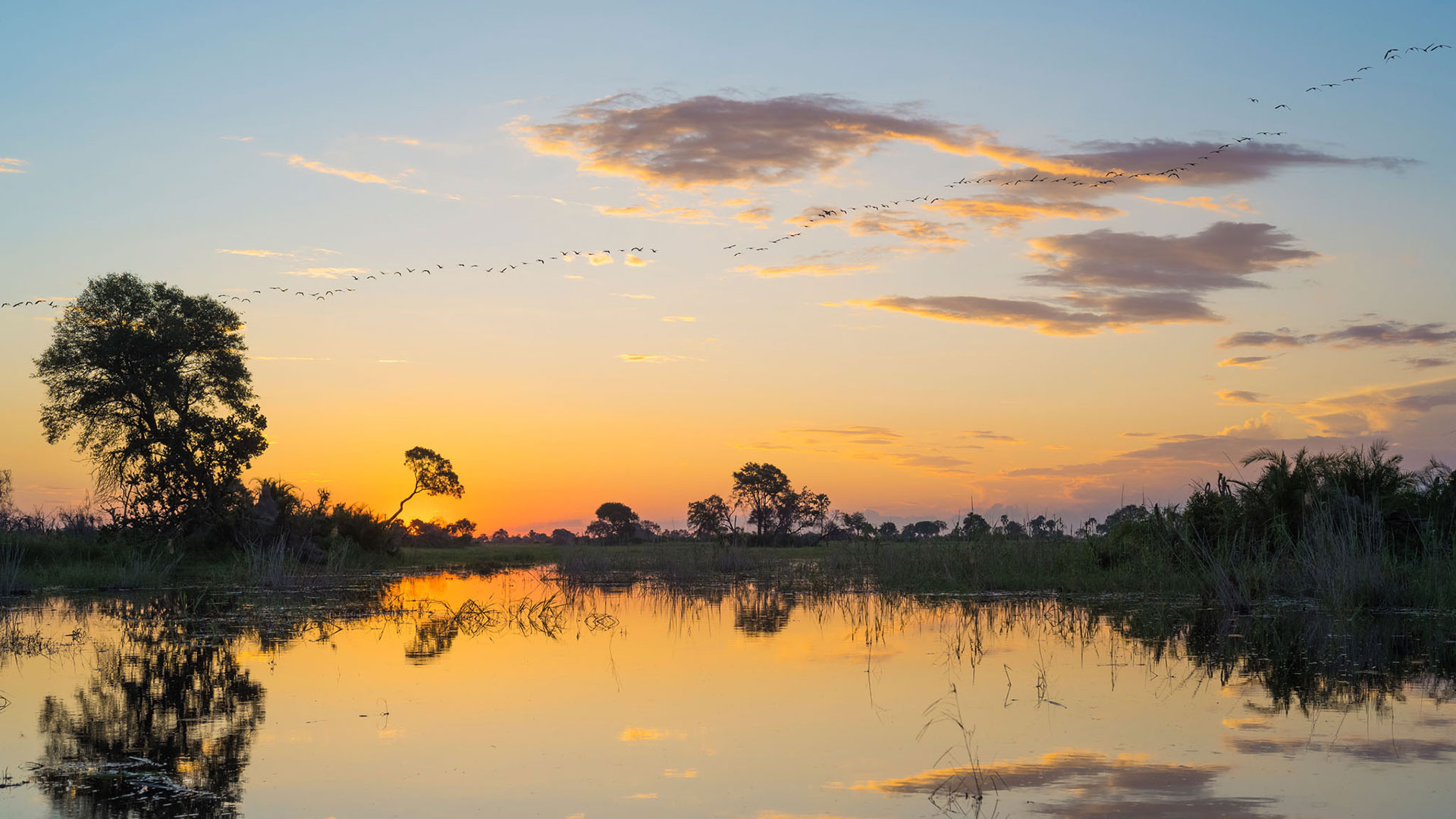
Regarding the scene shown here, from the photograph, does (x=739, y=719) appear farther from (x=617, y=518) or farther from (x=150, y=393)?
(x=617, y=518)

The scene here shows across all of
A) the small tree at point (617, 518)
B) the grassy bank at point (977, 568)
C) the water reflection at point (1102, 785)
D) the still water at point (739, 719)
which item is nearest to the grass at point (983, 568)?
the grassy bank at point (977, 568)

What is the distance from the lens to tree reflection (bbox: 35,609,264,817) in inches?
260

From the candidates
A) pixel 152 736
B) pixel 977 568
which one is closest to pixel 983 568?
pixel 977 568

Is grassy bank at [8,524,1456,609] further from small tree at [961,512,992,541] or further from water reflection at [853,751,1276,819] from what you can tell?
water reflection at [853,751,1276,819]

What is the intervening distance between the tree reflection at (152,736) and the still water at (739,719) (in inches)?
1.4

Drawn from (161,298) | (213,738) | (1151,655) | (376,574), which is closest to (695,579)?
(376,574)

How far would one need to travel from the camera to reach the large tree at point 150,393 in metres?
34.5

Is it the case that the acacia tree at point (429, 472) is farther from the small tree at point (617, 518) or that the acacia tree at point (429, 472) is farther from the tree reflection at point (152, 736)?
the tree reflection at point (152, 736)

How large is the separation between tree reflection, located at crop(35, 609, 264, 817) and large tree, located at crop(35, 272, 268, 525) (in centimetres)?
2488

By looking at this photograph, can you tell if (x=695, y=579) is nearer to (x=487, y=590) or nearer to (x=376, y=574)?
(x=487, y=590)

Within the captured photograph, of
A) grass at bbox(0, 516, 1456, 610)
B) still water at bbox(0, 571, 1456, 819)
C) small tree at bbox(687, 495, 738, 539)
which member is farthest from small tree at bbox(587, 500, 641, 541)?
still water at bbox(0, 571, 1456, 819)

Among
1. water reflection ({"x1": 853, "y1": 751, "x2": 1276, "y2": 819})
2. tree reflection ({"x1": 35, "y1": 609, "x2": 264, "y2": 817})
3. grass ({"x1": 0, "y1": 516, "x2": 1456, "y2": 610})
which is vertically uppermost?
grass ({"x1": 0, "y1": 516, "x2": 1456, "y2": 610})

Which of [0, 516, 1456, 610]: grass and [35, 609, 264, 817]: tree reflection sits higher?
[0, 516, 1456, 610]: grass

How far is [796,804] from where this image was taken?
21.4 ft
